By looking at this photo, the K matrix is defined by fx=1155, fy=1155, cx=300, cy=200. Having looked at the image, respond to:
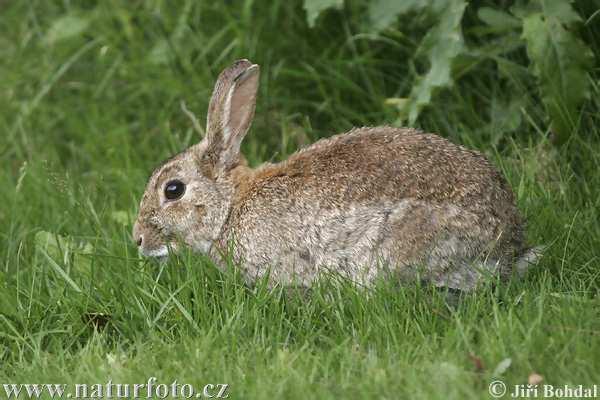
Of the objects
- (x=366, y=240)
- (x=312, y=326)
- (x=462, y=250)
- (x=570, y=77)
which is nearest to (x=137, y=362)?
(x=312, y=326)

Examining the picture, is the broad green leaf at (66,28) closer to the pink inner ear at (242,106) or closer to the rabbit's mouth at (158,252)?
the pink inner ear at (242,106)

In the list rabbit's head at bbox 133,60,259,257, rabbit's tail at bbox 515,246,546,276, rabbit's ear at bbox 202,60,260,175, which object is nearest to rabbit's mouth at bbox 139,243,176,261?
rabbit's head at bbox 133,60,259,257

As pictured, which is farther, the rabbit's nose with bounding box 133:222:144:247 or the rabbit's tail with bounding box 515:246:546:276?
the rabbit's nose with bounding box 133:222:144:247

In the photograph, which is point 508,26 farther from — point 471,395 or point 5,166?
point 5,166

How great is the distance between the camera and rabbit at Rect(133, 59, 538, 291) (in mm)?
4836

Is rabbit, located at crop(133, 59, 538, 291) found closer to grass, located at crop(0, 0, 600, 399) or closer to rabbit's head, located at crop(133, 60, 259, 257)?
rabbit's head, located at crop(133, 60, 259, 257)

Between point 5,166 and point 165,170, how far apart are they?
2.03 meters

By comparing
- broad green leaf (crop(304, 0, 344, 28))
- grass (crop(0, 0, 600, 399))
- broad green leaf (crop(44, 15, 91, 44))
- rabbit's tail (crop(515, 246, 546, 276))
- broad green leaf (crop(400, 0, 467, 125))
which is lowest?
rabbit's tail (crop(515, 246, 546, 276))

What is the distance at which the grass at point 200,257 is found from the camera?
4.29m

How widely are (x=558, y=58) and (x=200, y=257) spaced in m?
2.08

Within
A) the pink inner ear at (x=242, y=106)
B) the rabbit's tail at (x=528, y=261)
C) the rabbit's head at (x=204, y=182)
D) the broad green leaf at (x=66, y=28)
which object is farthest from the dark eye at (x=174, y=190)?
the broad green leaf at (x=66, y=28)

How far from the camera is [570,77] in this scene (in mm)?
5805

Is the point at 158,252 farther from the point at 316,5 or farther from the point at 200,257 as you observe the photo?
the point at 316,5

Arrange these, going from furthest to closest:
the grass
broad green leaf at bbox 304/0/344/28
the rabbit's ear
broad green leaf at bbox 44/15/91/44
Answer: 1. broad green leaf at bbox 44/15/91/44
2. broad green leaf at bbox 304/0/344/28
3. the rabbit's ear
4. the grass
